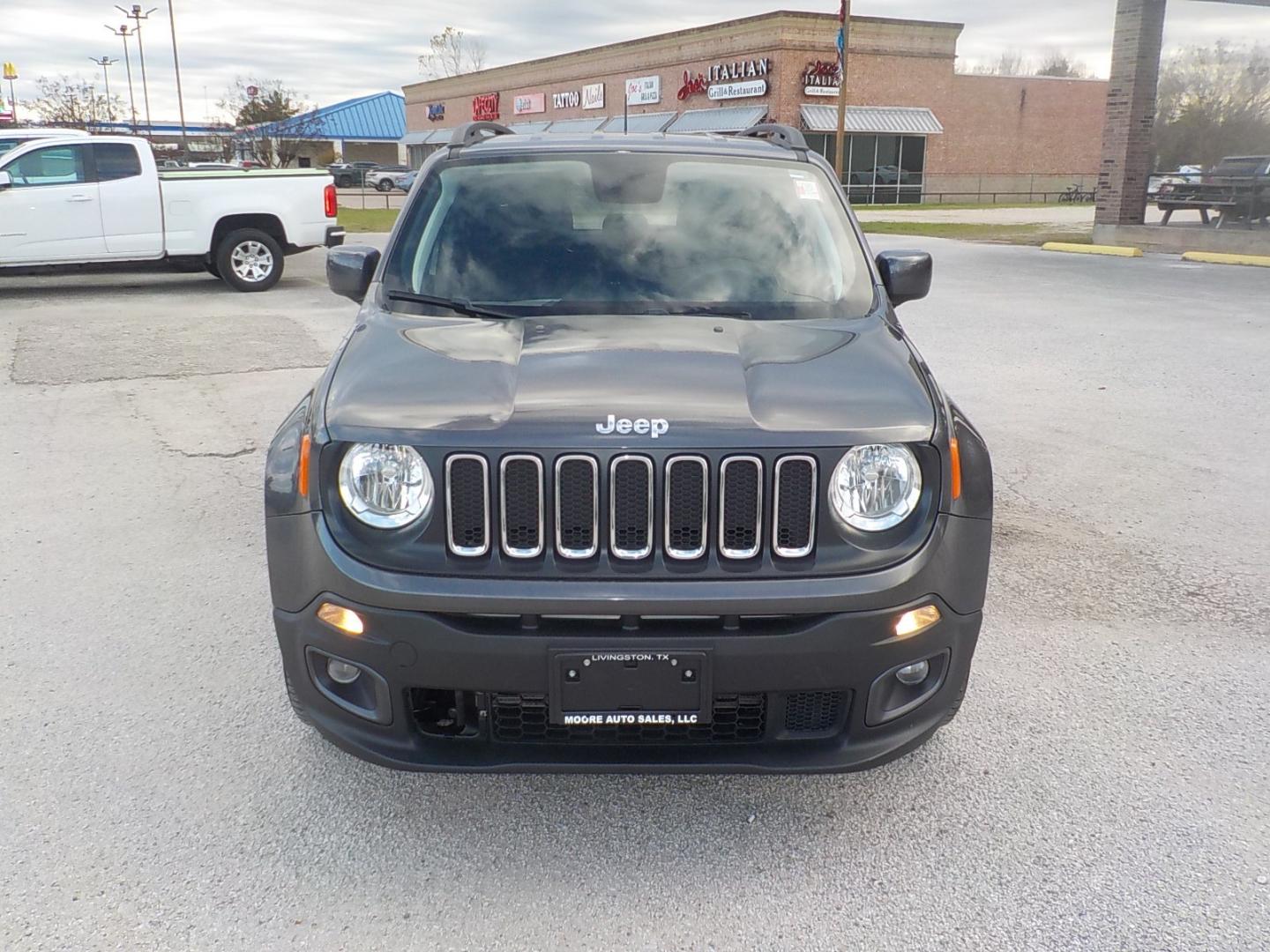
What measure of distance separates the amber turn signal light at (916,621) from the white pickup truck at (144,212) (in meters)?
12.0

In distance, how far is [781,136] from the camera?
4750 millimetres

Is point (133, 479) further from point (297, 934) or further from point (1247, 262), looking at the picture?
point (1247, 262)

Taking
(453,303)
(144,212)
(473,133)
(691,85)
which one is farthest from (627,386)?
(691,85)

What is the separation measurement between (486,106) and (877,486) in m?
66.0

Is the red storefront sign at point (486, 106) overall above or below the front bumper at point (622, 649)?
above

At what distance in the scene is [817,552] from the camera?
268 cm

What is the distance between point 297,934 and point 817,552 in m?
1.51

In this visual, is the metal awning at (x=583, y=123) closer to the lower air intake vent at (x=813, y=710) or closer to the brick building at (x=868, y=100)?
the brick building at (x=868, y=100)

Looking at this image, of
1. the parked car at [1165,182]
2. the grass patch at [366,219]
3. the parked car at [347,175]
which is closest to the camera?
the parked car at [1165,182]

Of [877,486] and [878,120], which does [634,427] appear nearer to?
[877,486]

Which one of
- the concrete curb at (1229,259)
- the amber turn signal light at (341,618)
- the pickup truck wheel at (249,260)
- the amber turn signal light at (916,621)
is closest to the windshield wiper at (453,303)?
the amber turn signal light at (341,618)

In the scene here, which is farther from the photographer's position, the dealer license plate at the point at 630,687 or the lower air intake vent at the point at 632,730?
the lower air intake vent at the point at 632,730

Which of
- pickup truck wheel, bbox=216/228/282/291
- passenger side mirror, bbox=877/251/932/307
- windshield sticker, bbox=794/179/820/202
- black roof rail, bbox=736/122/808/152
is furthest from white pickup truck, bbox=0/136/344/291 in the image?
passenger side mirror, bbox=877/251/932/307

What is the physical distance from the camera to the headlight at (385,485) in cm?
271
